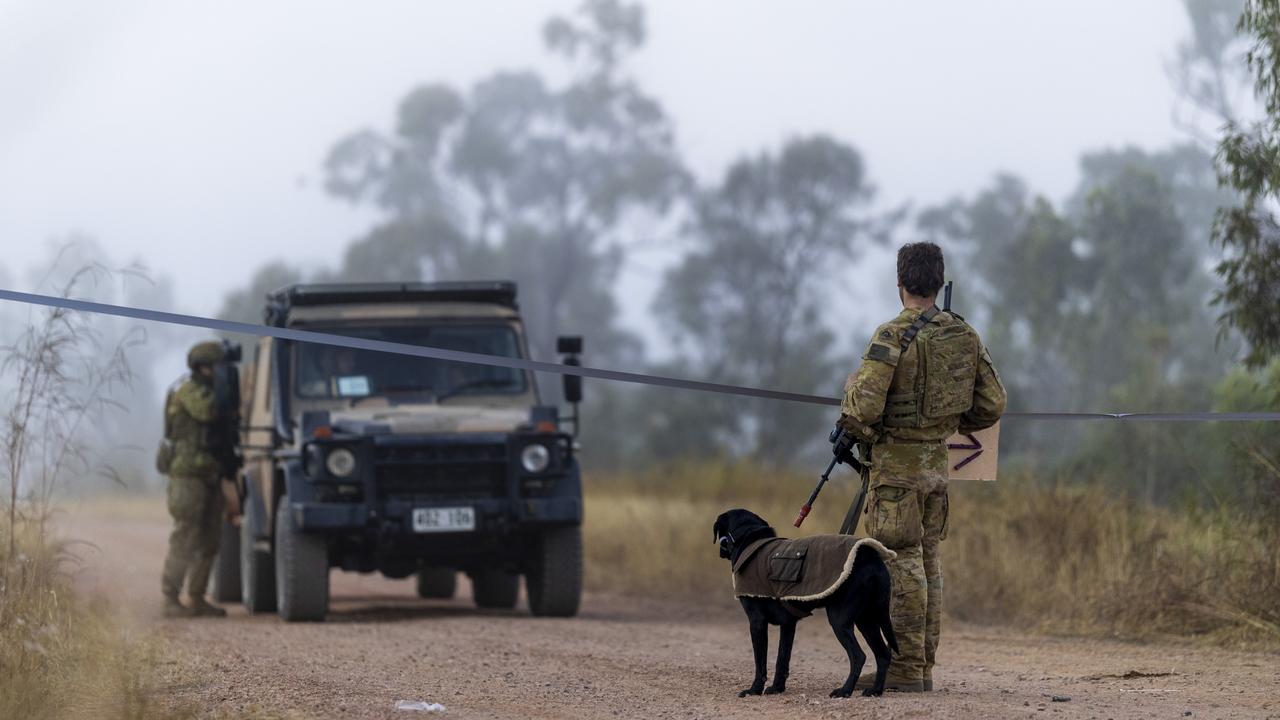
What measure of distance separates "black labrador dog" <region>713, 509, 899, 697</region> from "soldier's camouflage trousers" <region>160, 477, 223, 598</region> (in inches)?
252

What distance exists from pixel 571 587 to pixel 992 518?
12.3 ft

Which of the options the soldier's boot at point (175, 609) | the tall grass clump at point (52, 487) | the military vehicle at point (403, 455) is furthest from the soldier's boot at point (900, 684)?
the soldier's boot at point (175, 609)

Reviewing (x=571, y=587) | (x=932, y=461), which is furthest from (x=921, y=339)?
(x=571, y=587)

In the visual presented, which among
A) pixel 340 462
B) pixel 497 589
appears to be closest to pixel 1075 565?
pixel 497 589

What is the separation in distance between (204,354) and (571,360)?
2.89 metres

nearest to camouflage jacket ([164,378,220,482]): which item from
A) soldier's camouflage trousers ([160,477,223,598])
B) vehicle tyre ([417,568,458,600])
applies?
soldier's camouflage trousers ([160,477,223,598])

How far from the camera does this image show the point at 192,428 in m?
12.5

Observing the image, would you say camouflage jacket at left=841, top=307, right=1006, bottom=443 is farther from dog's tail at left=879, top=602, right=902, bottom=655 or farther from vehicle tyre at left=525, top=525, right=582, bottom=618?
vehicle tyre at left=525, top=525, right=582, bottom=618

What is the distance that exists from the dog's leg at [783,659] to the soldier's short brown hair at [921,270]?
58.8 inches

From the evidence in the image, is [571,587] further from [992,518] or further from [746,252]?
[746,252]

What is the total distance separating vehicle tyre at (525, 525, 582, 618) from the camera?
1137 cm

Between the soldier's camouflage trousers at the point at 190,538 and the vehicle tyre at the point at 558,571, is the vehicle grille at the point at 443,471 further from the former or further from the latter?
the soldier's camouflage trousers at the point at 190,538

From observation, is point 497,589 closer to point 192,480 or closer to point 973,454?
point 192,480

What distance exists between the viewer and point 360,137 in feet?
220
